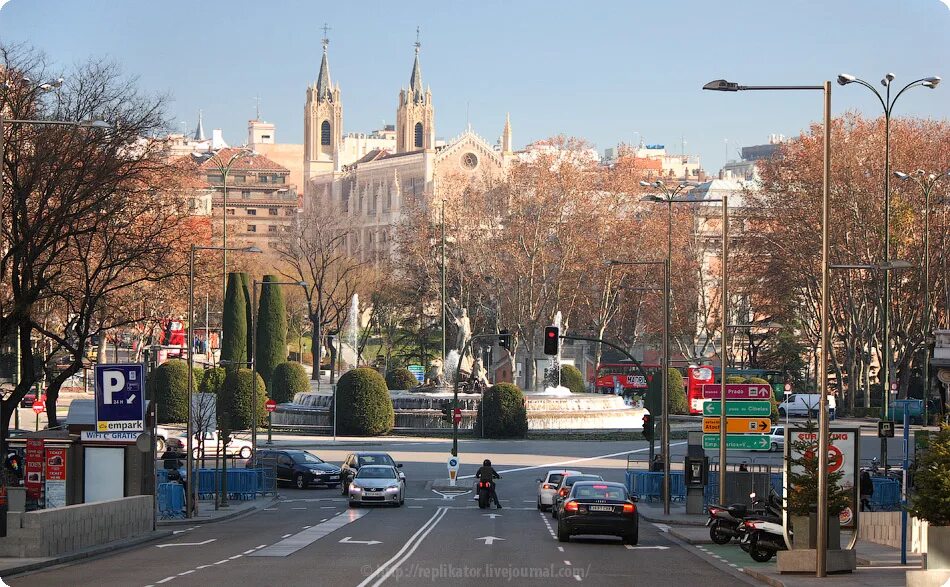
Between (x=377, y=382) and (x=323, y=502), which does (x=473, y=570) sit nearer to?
(x=323, y=502)

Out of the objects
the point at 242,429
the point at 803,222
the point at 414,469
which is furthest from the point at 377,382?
the point at 803,222

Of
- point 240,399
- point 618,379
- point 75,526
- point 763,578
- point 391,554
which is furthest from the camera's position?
point 618,379

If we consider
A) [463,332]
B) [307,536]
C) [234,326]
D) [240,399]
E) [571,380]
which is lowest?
[307,536]

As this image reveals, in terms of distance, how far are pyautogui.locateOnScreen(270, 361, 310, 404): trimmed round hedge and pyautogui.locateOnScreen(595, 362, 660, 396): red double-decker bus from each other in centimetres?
3196

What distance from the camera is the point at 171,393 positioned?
74.7 metres

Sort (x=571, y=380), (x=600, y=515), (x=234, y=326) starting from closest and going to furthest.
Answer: (x=600, y=515), (x=234, y=326), (x=571, y=380)

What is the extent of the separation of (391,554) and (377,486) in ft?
48.9

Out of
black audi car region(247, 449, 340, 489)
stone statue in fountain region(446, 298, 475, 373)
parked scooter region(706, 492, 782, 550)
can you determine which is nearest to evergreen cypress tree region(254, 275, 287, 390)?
stone statue in fountain region(446, 298, 475, 373)

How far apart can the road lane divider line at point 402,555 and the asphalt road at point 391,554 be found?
28 millimetres

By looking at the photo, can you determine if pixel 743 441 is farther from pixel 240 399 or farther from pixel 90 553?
pixel 240 399

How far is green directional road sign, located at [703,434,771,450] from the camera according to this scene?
3641cm

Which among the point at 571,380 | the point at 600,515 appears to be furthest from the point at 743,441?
the point at 571,380

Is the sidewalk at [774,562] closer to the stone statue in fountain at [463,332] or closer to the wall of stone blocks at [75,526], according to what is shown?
the wall of stone blocks at [75,526]

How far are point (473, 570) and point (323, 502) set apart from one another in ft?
72.1
